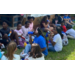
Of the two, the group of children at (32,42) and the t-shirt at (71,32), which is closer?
the group of children at (32,42)

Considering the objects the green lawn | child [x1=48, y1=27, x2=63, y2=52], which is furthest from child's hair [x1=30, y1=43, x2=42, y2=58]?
child [x1=48, y1=27, x2=63, y2=52]

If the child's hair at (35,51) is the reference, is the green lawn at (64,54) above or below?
below

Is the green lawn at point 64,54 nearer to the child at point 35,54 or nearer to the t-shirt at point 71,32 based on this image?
the child at point 35,54

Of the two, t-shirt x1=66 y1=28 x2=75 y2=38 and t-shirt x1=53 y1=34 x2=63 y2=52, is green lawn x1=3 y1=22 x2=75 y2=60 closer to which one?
t-shirt x1=53 y1=34 x2=63 y2=52

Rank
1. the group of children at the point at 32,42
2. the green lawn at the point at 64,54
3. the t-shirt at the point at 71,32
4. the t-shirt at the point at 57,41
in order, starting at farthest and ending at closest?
the t-shirt at the point at 71,32 < the t-shirt at the point at 57,41 < the green lawn at the point at 64,54 < the group of children at the point at 32,42

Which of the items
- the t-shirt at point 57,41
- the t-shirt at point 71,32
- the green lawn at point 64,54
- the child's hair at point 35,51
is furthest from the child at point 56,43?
the t-shirt at point 71,32

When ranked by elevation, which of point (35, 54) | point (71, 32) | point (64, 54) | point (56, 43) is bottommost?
point (64, 54)

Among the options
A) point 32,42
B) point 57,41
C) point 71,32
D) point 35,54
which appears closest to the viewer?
point 35,54

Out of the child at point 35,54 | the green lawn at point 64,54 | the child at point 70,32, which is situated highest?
the child at point 70,32

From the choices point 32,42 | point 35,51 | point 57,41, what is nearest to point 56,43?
point 57,41

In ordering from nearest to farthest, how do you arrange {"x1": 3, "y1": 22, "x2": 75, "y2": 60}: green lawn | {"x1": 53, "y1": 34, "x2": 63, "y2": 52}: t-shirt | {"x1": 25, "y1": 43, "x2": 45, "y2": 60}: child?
{"x1": 25, "y1": 43, "x2": 45, "y2": 60}: child → {"x1": 3, "y1": 22, "x2": 75, "y2": 60}: green lawn → {"x1": 53, "y1": 34, "x2": 63, "y2": 52}: t-shirt

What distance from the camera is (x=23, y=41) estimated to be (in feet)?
17.8

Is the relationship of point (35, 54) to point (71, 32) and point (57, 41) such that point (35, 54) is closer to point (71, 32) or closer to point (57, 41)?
point (57, 41)

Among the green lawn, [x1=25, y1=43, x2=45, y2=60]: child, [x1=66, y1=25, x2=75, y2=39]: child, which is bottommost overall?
the green lawn
